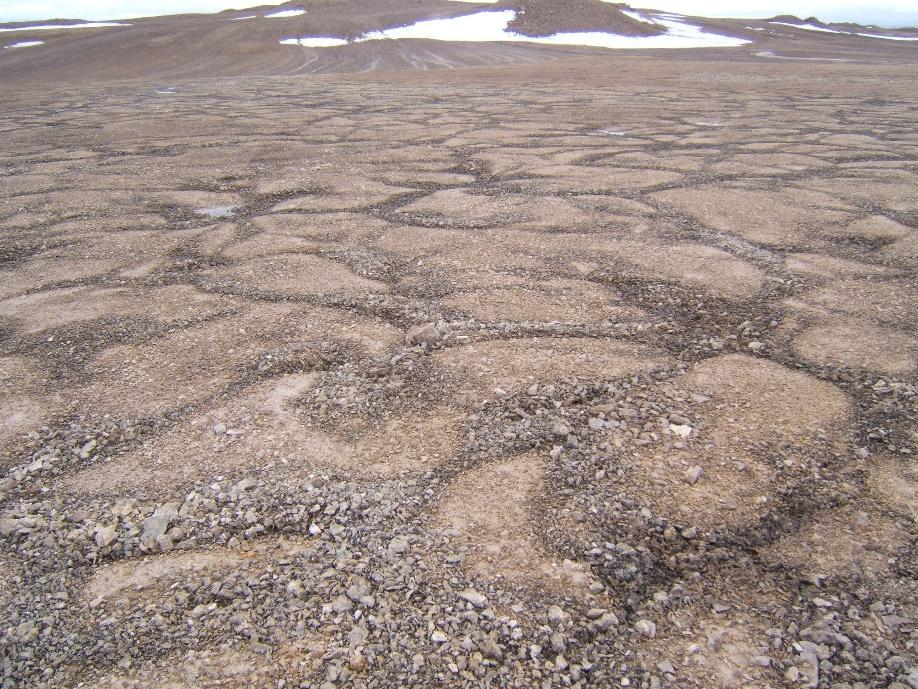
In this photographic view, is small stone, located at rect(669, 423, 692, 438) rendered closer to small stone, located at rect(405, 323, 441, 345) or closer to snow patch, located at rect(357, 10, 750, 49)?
small stone, located at rect(405, 323, 441, 345)

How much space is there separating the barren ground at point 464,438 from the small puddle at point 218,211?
0.10 feet

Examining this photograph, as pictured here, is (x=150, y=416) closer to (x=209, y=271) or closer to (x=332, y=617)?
(x=332, y=617)

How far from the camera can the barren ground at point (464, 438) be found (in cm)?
113

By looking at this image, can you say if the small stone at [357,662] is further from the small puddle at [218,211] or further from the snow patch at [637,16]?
the snow patch at [637,16]

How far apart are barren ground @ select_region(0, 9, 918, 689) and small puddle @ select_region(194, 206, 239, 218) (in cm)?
3

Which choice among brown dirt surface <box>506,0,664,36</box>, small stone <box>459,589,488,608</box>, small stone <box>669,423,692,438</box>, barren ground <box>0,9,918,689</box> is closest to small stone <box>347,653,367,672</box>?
barren ground <box>0,9,918,689</box>

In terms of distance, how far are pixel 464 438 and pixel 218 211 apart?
9.27 ft

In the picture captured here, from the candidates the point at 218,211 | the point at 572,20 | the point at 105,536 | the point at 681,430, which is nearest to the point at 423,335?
the point at 681,430

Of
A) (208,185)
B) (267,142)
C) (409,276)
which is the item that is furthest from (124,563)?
(267,142)

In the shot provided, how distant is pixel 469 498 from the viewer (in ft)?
4.79

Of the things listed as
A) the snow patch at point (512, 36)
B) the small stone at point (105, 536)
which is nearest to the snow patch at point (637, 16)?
the snow patch at point (512, 36)

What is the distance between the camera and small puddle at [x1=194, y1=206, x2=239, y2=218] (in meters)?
3.69

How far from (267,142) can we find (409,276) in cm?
400

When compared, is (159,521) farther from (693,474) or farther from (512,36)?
(512,36)
